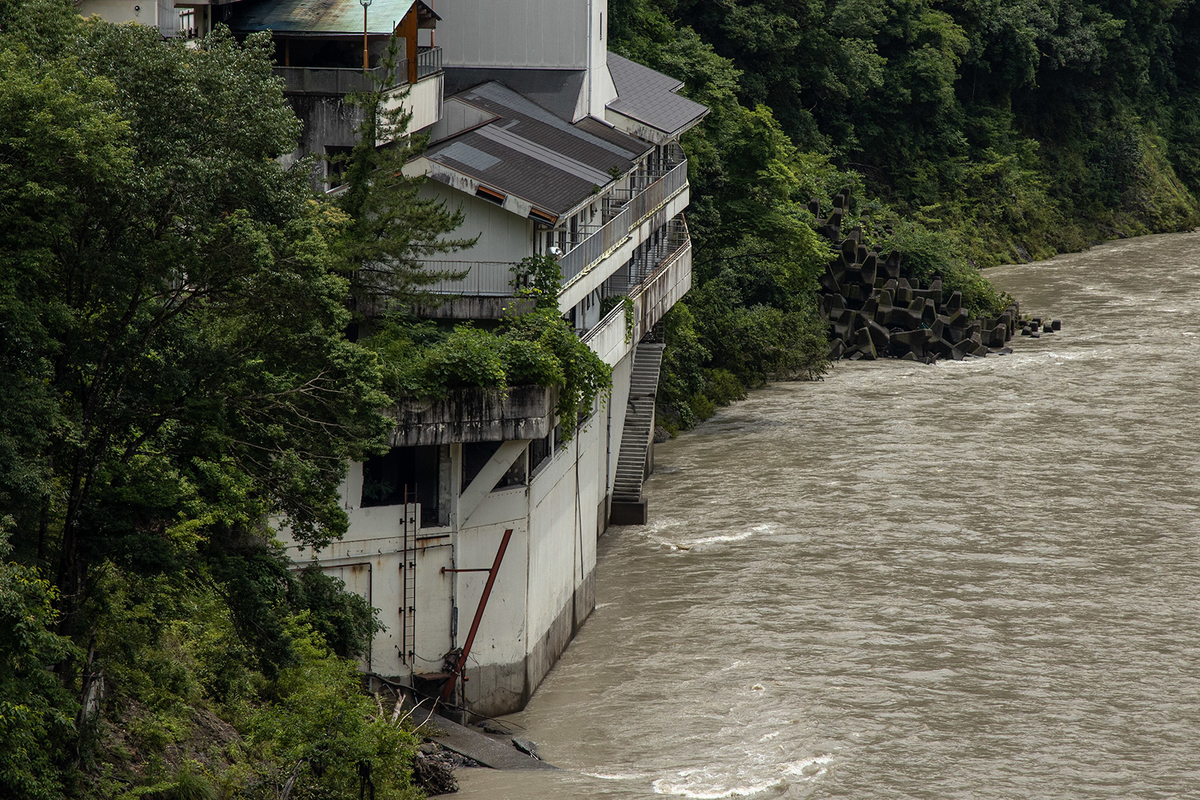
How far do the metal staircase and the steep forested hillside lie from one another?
9.56 ft

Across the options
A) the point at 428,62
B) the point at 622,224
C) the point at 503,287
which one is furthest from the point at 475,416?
the point at 428,62

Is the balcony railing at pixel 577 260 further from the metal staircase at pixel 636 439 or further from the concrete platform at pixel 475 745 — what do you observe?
the concrete platform at pixel 475 745

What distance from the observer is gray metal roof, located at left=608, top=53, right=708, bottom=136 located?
1545 inches

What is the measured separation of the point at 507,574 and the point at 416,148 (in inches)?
288

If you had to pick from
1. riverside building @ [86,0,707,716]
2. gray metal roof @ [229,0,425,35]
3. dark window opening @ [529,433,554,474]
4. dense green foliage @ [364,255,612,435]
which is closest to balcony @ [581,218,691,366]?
riverside building @ [86,0,707,716]

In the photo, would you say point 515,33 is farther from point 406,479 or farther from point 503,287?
point 406,479

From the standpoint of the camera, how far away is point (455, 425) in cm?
2384

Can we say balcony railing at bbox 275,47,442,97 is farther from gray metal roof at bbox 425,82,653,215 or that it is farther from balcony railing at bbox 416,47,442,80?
balcony railing at bbox 416,47,442,80

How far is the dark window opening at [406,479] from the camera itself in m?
24.1

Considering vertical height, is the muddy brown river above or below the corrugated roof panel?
below

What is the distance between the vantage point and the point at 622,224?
33.3m

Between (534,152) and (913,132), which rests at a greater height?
(913,132)

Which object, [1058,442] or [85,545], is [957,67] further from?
[85,545]

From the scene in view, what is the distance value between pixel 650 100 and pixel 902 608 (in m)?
16.5
